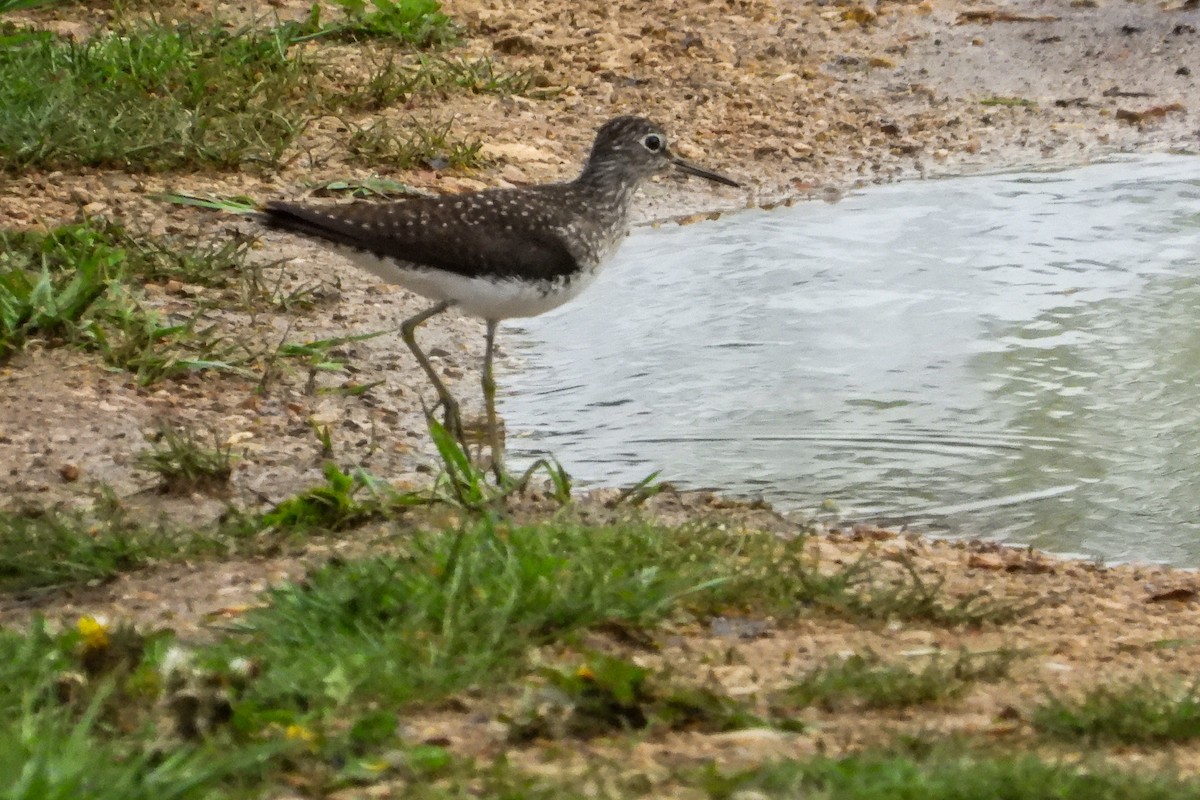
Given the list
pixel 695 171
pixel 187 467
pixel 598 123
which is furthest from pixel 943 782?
pixel 598 123

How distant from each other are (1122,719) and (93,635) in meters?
2.23

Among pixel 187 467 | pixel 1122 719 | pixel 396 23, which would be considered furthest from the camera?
pixel 396 23

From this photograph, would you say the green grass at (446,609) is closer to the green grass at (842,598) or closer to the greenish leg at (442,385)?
the green grass at (842,598)

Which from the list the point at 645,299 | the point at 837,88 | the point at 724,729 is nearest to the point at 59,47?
the point at 645,299

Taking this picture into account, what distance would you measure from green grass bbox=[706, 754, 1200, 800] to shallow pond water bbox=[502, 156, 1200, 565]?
2502 millimetres

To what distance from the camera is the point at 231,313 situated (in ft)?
25.0

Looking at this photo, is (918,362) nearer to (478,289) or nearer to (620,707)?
(478,289)

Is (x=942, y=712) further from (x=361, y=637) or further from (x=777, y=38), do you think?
(x=777, y=38)

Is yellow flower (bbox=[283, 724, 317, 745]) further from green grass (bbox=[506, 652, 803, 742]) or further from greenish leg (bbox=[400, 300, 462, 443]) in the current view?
greenish leg (bbox=[400, 300, 462, 443])

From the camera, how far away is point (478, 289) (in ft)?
21.1

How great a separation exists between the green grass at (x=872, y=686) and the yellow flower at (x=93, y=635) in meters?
1.49

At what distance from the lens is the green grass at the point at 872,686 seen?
3965 millimetres

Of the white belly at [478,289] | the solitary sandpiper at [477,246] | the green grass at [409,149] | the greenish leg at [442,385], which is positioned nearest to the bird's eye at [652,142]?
the solitary sandpiper at [477,246]

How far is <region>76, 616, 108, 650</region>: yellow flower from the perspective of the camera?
4.05m
